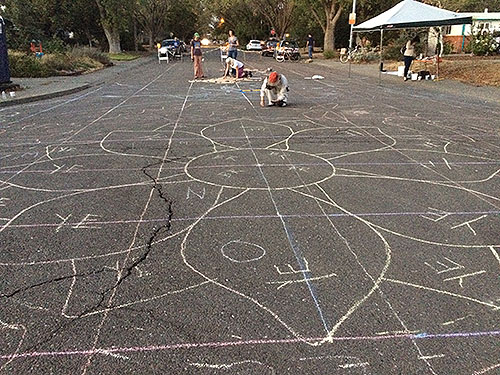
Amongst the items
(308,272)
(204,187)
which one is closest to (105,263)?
(308,272)

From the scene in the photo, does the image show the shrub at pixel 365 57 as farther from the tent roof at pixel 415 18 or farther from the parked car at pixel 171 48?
the parked car at pixel 171 48

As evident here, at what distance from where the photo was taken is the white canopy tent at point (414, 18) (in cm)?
1758

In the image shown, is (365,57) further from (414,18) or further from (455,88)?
(455,88)

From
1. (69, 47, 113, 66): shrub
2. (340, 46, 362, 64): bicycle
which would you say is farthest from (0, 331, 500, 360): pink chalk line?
(340, 46, 362, 64): bicycle

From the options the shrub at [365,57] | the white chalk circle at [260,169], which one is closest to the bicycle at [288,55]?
the shrub at [365,57]

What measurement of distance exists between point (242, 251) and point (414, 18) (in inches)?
707

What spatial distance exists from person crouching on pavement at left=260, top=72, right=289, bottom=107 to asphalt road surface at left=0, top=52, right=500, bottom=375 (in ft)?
13.1

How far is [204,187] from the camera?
18.6ft

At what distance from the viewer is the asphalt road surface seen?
8.84ft

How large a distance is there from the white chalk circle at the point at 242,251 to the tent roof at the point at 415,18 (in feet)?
56.1

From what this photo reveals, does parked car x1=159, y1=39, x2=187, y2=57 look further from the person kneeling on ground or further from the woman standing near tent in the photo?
the woman standing near tent

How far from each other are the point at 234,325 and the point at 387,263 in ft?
5.04

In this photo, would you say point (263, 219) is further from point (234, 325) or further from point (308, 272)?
point (234, 325)

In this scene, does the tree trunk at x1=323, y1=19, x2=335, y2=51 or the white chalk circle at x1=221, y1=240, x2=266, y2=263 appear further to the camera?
the tree trunk at x1=323, y1=19, x2=335, y2=51
